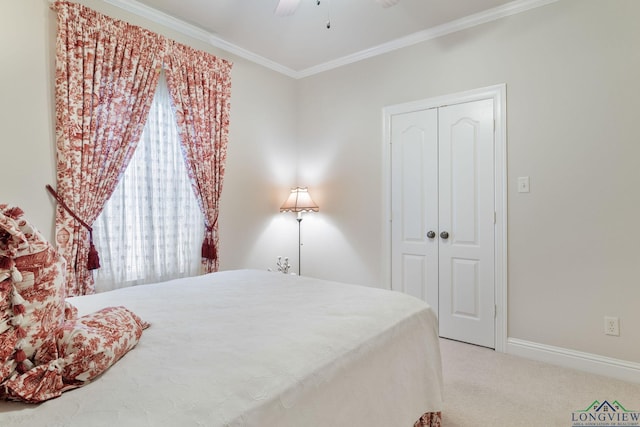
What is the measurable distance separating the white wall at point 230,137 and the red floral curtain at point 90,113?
9 centimetres

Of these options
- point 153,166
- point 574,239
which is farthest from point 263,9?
point 574,239

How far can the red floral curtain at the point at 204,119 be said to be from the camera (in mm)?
2988

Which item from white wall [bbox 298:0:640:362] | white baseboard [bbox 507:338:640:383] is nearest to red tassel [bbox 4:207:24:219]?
white wall [bbox 298:0:640:362]

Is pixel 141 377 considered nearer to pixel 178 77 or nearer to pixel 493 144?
pixel 178 77

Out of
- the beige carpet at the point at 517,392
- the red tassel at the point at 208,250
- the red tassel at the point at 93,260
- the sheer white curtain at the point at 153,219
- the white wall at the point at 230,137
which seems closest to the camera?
the beige carpet at the point at 517,392

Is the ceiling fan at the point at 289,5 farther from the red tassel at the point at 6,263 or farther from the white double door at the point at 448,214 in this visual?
the red tassel at the point at 6,263

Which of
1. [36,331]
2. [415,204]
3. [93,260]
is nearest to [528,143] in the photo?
[415,204]

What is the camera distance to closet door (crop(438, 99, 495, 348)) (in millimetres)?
2955

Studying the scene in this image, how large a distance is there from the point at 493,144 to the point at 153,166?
2.87 meters

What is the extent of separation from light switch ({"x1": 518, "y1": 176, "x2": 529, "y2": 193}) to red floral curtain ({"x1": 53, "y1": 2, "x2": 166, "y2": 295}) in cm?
305

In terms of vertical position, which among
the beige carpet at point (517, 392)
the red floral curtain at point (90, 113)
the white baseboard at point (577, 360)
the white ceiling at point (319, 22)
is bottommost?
the beige carpet at point (517, 392)

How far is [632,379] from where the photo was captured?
234 cm

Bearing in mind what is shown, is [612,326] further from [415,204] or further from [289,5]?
[289,5]

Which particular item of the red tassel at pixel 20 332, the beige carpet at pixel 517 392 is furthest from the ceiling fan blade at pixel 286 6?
the beige carpet at pixel 517 392
